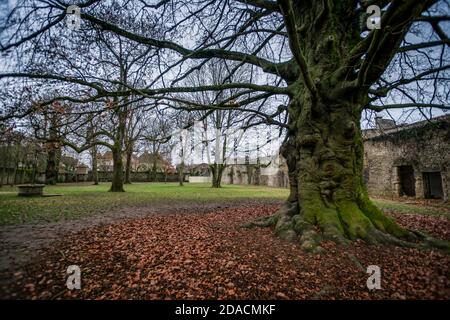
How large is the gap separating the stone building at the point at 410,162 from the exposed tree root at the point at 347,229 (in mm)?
9388

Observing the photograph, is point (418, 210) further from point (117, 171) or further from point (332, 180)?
point (117, 171)

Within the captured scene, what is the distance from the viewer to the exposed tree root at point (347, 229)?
3.89 meters

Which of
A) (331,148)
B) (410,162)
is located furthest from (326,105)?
(410,162)

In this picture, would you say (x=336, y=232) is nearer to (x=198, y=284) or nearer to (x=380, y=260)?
(x=380, y=260)

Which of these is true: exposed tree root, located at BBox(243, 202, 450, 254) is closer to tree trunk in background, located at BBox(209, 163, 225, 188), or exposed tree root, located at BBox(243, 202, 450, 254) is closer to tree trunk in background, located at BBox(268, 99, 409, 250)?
tree trunk in background, located at BBox(268, 99, 409, 250)

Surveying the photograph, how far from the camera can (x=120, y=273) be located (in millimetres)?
3076

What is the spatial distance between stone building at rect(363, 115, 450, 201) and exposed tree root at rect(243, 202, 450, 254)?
939 cm

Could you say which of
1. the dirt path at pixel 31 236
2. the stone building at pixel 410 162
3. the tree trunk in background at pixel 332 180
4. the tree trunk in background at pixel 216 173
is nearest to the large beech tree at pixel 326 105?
the tree trunk in background at pixel 332 180

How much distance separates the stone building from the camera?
12.5 metres

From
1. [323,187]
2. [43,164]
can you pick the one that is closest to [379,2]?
[323,187]

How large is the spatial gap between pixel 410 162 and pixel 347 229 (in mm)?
14846

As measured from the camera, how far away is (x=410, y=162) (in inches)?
581

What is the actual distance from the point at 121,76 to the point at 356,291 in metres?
7.07
